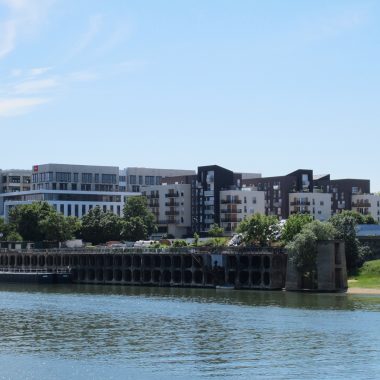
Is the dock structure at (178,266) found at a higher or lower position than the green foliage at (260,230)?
lower

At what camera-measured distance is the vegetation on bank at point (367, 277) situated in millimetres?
146837

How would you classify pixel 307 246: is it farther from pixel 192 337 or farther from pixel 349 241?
pixel 192 337

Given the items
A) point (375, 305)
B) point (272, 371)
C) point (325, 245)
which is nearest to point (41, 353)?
point (272, 371)

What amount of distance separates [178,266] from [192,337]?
87.2 meters

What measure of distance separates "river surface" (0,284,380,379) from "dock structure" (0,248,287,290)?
749 inches

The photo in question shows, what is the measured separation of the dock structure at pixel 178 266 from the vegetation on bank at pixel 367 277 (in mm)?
12497

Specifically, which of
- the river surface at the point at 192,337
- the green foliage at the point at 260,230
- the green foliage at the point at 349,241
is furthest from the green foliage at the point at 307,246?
the green foliage at the point at 260,230

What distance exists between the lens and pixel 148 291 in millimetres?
157250

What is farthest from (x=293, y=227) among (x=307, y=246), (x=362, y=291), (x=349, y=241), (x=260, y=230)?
(x=362, y=291)

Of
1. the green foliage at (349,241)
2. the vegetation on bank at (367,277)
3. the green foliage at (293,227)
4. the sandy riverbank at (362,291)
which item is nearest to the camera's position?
the sandy riverbank at (362,291)

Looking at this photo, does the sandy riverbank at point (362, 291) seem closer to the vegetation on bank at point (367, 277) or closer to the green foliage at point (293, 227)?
the vegetation on bank at point (367, 277)

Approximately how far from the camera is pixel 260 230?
169 metres

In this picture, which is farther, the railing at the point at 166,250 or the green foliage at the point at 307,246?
the railing at the point at 166,250

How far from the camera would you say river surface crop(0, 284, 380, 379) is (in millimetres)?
67812
